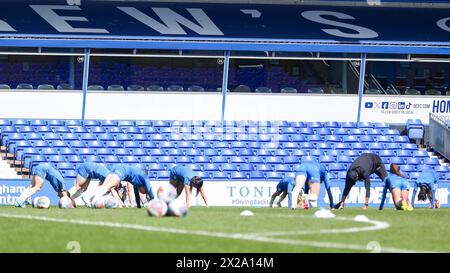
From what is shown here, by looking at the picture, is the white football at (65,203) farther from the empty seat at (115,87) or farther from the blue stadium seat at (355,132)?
the blue stadium seat at (355,132)

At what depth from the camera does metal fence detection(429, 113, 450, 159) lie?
123 feet

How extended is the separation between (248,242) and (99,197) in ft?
35.4

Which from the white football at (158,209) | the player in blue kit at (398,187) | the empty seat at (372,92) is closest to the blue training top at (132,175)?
the player in blue kit at (398,187)

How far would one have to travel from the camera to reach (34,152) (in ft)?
114

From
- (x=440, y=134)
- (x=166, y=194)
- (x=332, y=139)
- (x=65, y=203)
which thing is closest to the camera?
(x=166, y=194)

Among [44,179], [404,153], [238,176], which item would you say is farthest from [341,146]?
[44,179]

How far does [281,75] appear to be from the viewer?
3822 centimetres

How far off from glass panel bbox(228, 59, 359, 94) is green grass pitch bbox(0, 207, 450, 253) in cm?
1825

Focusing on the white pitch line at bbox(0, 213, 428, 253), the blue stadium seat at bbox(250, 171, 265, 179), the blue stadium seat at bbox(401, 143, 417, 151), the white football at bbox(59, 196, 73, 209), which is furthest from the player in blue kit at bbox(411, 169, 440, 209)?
the white pitch line at bbox(0, 213, 428, 253)

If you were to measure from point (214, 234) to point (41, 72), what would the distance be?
22.1 metres

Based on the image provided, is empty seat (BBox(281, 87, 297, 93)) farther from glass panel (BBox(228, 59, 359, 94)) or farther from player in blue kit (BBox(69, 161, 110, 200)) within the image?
player in blue kit (BBox(69, 161, 110, 200))

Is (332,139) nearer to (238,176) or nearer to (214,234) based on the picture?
(238,176)
